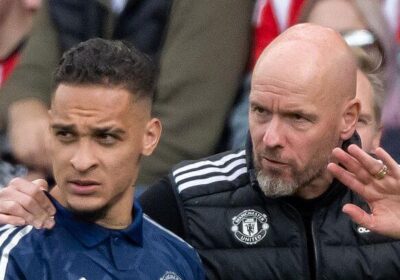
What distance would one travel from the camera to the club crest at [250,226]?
4.52 meters

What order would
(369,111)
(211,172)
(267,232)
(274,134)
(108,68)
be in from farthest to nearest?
(369,111) → (211,172) → (267,232) → (274,134) → (108,68)

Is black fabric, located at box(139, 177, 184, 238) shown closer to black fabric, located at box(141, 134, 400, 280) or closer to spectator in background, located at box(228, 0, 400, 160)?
black fabric, located at box(141, 134, 400, 280)

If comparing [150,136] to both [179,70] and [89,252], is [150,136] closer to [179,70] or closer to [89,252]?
[89,252]

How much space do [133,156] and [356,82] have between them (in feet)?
3.47

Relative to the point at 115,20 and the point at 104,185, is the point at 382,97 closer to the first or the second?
the point at 115,20

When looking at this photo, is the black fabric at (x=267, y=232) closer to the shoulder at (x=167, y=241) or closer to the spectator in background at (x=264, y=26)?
the shoulder at (x=167, y=241)

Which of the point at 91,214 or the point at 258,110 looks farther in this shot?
the point at 258,110

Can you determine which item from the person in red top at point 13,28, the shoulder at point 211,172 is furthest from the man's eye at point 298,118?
the person in red top at point 13,28

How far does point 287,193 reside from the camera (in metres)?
4.47

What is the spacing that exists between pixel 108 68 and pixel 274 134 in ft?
2.10

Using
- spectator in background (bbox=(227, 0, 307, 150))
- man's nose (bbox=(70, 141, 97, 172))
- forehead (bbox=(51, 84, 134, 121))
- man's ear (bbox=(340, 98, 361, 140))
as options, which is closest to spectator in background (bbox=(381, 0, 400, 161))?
spectator in background (bbox=(227, 0, 307, 150))

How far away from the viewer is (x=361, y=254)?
4.52 m

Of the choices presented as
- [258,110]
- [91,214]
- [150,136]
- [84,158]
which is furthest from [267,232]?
[84,158]

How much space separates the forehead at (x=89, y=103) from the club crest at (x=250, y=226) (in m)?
0.70
